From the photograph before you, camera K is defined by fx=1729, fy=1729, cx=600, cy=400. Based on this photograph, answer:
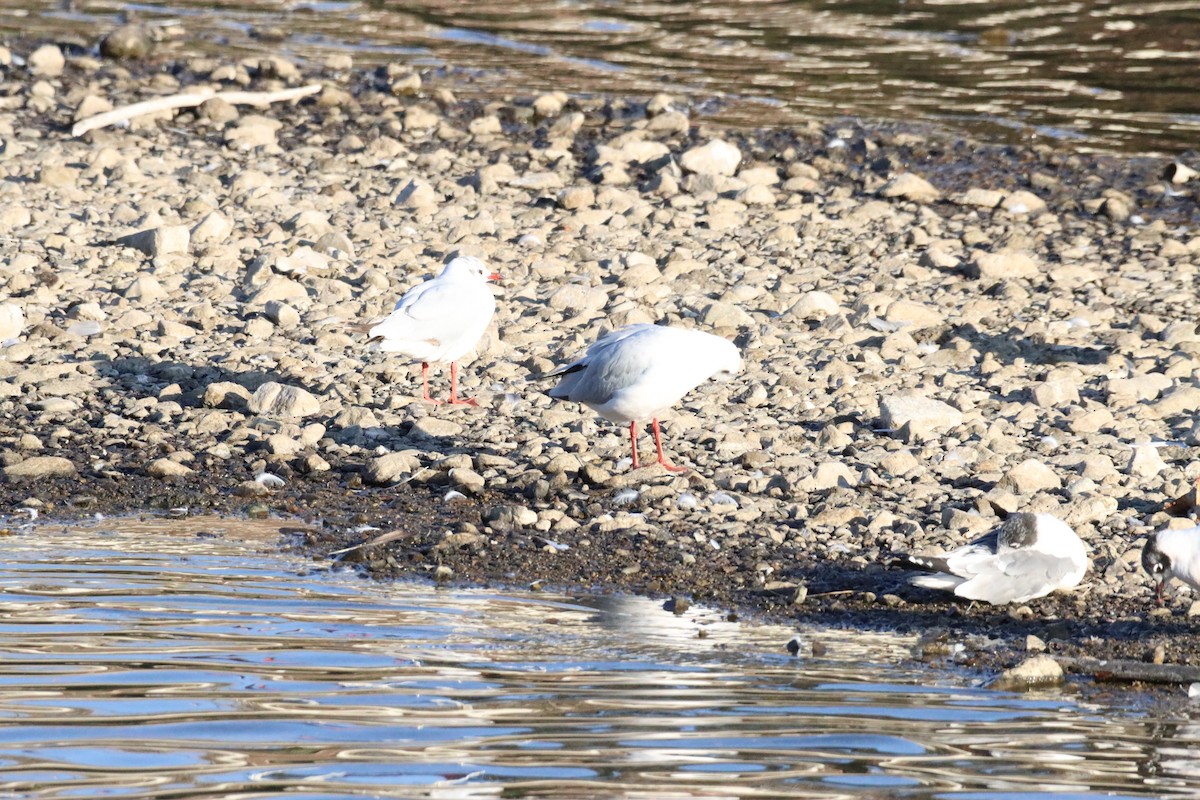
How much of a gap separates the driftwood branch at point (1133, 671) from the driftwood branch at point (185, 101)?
36.1 ft

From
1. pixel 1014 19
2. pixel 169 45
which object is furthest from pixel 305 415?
pixel 1014 19

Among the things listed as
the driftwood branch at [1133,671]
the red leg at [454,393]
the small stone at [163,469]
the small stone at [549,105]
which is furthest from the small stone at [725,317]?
the small stone at [549,105]

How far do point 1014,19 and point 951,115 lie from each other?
6273mm

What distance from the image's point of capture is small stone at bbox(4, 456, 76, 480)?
26.2 feet

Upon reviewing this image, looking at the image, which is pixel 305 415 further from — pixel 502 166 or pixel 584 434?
pixel 502 166

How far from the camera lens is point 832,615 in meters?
6.49

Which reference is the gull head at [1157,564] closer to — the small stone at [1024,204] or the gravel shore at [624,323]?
the gravel shore at [624,323]

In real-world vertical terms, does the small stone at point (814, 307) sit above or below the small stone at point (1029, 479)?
above

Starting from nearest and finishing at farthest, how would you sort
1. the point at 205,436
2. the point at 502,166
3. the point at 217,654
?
the point at 217,654
the point at 205,436
the point at 502,166

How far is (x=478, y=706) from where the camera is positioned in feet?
16.4

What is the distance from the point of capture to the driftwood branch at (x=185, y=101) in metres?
14.6

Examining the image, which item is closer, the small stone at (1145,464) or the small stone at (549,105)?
the small stone at (1145,464)

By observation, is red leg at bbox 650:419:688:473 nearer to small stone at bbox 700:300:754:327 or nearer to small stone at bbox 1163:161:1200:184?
small stone at bbox 700:300:754:327

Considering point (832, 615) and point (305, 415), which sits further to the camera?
point (305, 415)
